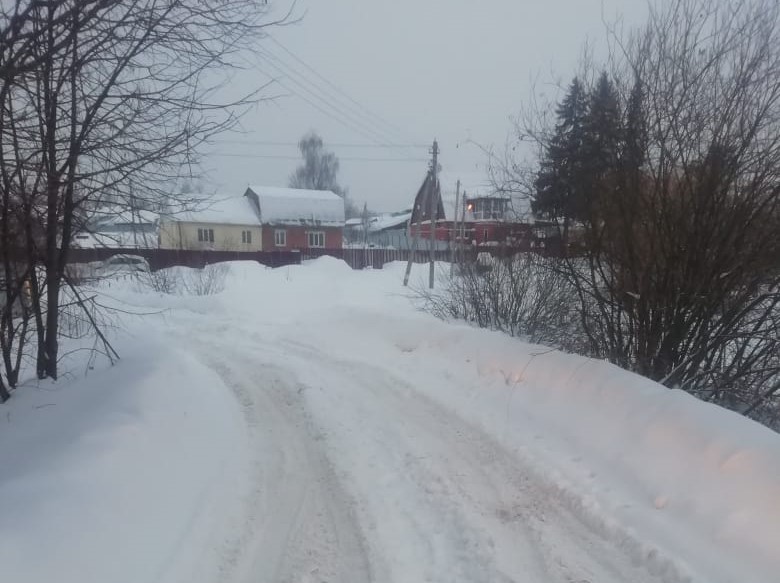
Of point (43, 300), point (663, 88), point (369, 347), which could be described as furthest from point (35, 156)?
point (663, 88)

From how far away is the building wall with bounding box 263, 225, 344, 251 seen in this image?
154ft

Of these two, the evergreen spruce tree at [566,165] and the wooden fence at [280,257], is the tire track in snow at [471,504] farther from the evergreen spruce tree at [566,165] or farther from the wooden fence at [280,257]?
the wooden fence at [280,257]

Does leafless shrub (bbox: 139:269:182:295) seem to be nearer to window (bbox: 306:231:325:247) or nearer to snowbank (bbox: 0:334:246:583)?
snowbank (bbox: 0:334:246:583)

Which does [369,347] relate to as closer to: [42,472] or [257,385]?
[257,385]

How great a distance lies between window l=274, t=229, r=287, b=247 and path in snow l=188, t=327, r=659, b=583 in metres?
41.8

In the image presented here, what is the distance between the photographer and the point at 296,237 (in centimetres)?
4762

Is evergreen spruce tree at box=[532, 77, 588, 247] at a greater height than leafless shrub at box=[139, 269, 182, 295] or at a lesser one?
greater

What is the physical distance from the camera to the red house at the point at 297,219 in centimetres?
4672

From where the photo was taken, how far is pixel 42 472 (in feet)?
12.4

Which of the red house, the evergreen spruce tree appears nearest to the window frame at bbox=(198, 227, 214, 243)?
the red house

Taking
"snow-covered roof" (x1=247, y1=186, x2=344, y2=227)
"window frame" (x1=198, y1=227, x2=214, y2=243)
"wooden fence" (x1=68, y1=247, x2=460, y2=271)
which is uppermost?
"snow-covered roof" (x1=247, y1=186, x2=344, y2=227)

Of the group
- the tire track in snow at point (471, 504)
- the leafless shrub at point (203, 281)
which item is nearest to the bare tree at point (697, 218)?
the tire track in snow at point (471, 504)

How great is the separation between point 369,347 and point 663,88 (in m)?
6.58

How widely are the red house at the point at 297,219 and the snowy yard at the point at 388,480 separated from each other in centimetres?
4047
